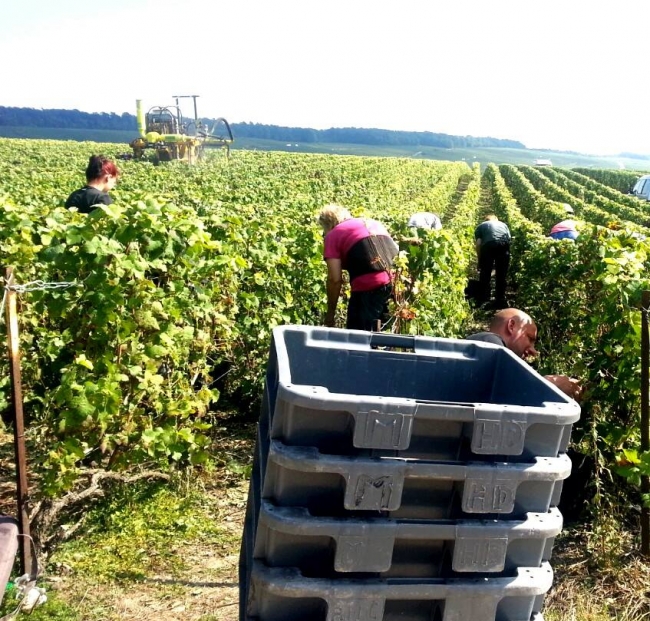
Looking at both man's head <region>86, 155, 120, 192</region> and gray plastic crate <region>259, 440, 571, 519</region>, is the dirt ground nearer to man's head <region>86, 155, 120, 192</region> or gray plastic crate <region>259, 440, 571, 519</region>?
gray plastic crate <region>259, 440, 571, 519</region>

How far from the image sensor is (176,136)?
109 ft

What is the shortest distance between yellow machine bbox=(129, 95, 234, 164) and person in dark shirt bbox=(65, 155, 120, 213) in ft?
96.4

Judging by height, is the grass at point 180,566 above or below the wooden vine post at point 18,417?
below

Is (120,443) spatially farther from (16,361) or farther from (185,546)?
(16,361)

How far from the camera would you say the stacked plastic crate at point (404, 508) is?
158 centimetres

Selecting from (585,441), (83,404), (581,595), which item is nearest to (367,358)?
(83,404)

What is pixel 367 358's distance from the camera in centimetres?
231

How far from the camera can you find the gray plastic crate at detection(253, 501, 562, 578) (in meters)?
1.59

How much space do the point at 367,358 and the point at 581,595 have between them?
6.17 feet

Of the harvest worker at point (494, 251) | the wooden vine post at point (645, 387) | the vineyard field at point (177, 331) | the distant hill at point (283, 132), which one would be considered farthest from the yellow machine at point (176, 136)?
the distant hill at point (283, 132)

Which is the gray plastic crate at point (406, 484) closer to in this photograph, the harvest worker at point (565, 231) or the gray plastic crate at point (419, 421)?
the gray plastic crate at point (419, 421)

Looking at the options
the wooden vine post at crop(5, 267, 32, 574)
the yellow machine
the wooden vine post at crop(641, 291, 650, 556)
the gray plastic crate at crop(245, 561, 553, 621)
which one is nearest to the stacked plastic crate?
the gray plastic crate at crop(245, 561, 553, 621)

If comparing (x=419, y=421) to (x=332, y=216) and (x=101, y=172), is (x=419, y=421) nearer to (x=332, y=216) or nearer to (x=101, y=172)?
(x=332, y=216)

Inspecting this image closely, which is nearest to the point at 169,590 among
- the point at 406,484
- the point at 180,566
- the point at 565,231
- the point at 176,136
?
the point at 180,566
